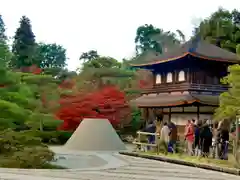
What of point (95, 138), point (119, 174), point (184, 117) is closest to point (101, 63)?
point (184, 117)

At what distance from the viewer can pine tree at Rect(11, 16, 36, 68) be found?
57.3 meters

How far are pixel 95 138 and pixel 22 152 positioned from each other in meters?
8.13

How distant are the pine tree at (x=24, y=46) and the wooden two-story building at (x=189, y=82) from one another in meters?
29.3

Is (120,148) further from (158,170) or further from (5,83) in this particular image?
(158,170)

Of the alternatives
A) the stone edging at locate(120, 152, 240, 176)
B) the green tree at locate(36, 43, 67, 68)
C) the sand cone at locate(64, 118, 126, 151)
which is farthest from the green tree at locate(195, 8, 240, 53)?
the green tree at locate(36, 43, 67, 68)

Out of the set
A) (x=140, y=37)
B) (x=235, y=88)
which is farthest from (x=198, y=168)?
(x=140, y=37)

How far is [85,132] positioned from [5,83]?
185 inches

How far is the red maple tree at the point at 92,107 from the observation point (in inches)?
1156

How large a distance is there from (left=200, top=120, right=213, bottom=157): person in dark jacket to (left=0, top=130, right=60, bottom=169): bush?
19.0 ft

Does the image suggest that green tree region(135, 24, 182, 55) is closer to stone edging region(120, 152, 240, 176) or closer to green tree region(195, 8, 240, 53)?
green tree region(195, 8, 240, 53)

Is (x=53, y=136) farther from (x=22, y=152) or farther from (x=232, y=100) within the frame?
(x=232, y=100)

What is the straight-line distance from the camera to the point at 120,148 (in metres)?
22.5

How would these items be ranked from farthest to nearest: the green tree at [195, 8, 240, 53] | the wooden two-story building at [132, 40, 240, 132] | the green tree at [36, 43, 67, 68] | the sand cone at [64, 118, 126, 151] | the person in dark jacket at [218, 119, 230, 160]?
the green tree at [36, 43, 67, 68], the green tree at [195, 8, 240, 53], the wooden two-story building at [132, 40, 240, 132], the sand cone at [64, 118, 126, 151], the person in dark jacket at [218, 119, 230, 160]

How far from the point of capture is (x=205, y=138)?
55.1 ft
